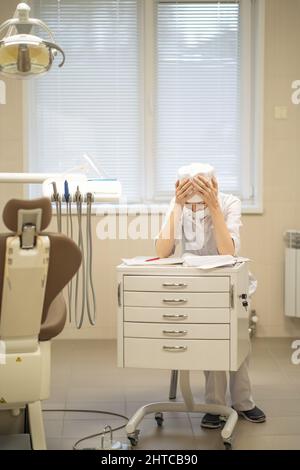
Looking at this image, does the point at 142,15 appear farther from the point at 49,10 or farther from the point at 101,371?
the point at 101,371

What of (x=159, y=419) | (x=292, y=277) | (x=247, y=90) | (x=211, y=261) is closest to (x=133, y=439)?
(x=159, y=419)

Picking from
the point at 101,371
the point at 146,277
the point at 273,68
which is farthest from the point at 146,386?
the point at 273,68

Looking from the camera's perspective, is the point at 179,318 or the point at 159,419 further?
the point at 159,419

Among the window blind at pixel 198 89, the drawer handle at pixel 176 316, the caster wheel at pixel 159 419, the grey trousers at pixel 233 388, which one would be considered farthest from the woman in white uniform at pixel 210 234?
the window blind at pixel 198 89

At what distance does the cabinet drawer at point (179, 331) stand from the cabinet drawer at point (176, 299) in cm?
8

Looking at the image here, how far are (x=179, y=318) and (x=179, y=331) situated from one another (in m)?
0.05

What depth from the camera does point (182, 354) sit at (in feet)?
9.05

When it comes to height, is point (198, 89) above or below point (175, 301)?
above

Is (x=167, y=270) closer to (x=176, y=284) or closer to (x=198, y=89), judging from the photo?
(x=176, y=284)

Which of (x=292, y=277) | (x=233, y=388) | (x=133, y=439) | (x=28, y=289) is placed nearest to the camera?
(x=28, y=289)

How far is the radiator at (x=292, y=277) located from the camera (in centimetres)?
470

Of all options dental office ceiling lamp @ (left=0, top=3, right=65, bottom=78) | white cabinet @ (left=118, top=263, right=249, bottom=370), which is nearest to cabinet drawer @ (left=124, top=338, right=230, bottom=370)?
white cabinet @ (left=118, top=263, right=249, bottom=370)

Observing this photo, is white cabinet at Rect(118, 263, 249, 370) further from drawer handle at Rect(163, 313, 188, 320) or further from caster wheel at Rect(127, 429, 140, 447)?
caster wheel at Rect(127, 429, 140, 447)

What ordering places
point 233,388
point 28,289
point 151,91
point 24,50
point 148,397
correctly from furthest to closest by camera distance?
point 151,91
point 148,397
point 233,388
point 24,50
point 28,289
